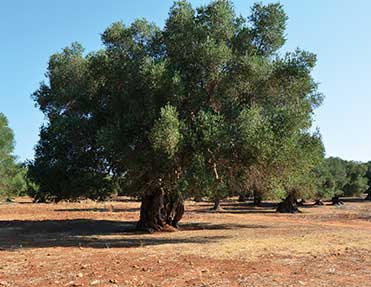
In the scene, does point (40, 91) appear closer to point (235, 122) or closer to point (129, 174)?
point (129, 174)

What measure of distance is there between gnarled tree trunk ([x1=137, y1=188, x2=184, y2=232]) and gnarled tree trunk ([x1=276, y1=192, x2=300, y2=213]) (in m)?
28.1

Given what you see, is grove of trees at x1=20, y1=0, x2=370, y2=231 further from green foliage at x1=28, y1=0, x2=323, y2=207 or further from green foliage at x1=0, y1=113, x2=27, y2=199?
green foliage at x1=0, y1=113, x2=27, y2=199

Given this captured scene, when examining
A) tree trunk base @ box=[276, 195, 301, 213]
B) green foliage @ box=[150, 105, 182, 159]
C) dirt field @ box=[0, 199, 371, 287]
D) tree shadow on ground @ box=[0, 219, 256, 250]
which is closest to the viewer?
dirt field @ box=[0, 199, 371, 287]

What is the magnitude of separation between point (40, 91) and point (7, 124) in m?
17.1

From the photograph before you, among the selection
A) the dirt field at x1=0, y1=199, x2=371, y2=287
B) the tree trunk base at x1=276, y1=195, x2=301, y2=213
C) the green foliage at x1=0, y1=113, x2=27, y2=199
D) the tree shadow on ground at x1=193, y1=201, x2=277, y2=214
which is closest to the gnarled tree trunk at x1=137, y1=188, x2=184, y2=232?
the dirt field at x1=0, y1=199, x2=371, y2=287

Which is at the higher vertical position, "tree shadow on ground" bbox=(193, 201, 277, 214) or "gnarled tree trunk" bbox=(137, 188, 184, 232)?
"gnarled tree trunk" bbox=(137, 188, 184, 232)

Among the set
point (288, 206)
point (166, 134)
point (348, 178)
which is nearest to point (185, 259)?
point (166, 134)

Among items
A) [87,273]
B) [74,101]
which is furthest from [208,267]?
[74,101]

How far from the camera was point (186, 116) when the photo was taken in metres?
22.3

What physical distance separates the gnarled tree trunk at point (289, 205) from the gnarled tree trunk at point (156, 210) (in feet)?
92.0

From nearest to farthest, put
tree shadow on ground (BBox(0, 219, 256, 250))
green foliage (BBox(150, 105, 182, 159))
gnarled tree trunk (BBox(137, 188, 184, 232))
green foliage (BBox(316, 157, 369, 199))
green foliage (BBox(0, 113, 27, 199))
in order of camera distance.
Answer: green foliage (BBox(150, 105, 182, 159)) → tree shadow on ground (BBox(0, 219, 256, 250)) → gnarled tree trunk (BBox(137, 188, 184, 232)) → green foliage (BBox(0, 113, 27, 199)) → green foliage (BBox(316, 157, 369, 199))

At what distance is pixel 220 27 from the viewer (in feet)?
75.5

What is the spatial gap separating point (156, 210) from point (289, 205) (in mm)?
30214

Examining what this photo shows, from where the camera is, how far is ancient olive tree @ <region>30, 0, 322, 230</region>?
20672 millimetres
